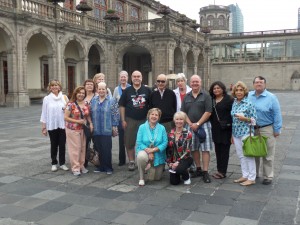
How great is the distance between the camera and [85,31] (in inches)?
1038

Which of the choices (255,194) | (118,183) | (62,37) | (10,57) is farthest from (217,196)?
(62,37)

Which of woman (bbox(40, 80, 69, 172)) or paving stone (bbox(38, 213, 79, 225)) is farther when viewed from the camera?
woman (bbox(40, 80, 69, 172))

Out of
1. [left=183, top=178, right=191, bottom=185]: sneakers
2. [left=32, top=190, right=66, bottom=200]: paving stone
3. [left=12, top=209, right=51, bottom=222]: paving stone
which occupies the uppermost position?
[left=183, top=178, right=191, bottom=185]: sneakers

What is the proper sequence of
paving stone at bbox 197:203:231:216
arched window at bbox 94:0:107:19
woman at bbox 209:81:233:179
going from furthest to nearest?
arched window at bbox 94:0:107:19, woman at bbox 209:81:233:179, paving stone at bbox 197:203:231:216

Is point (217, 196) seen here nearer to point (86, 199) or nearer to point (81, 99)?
point (86, 199)

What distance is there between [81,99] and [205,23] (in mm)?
73304

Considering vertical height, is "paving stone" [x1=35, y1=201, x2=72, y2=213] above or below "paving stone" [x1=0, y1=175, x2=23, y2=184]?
below

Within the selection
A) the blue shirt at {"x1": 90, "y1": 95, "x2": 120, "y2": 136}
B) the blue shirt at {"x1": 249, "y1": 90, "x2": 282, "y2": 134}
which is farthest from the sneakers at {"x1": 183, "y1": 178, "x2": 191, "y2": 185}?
the blue shirt at {"x1": 90, "y1": 95, "x2": 120, "y2": 136}

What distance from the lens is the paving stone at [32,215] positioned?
4238 millimetres

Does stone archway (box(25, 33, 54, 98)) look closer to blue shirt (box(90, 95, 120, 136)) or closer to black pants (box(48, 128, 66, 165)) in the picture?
black pants (box(48, 128, 66, 165))

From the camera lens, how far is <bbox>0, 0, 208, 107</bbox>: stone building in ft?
68.9

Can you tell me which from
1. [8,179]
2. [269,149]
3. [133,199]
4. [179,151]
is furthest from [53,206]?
[269,149]

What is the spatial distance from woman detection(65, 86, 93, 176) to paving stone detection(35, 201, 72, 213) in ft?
4.92

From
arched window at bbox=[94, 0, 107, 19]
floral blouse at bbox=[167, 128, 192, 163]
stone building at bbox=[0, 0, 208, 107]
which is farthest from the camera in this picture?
arched window at bbox=[94, 0, 107, 19]
